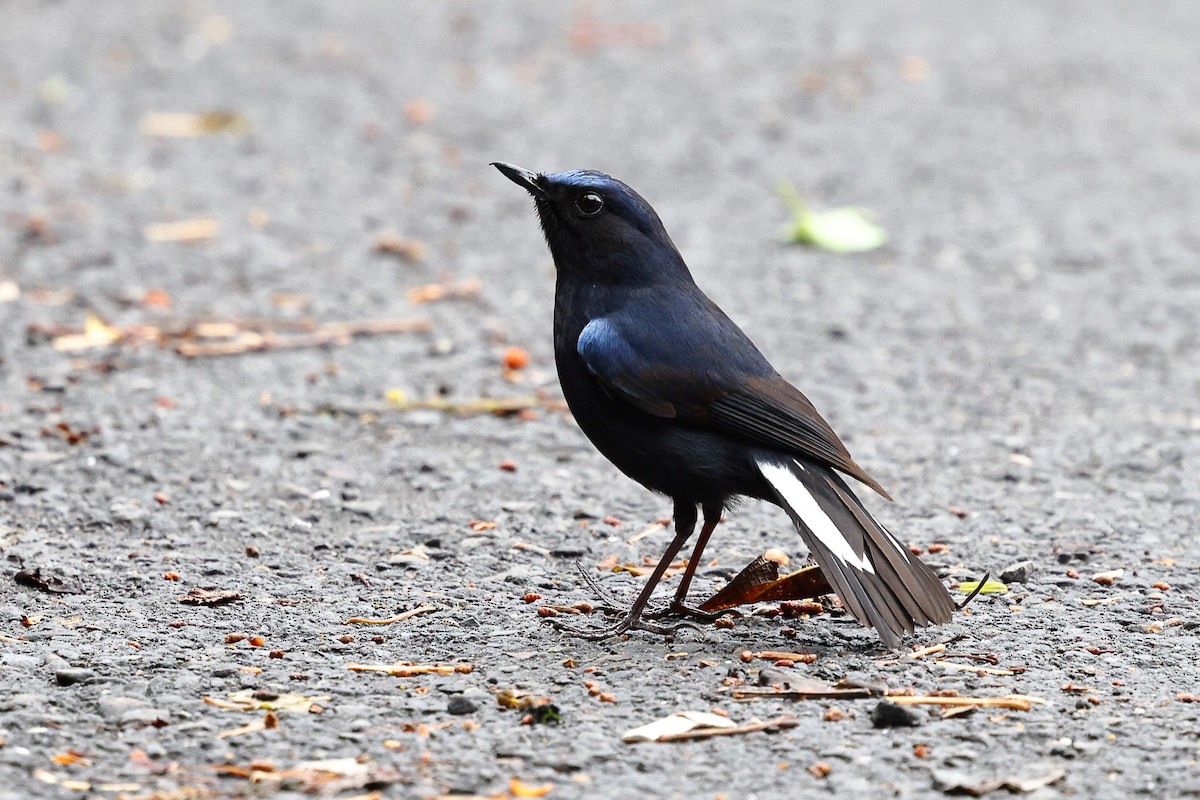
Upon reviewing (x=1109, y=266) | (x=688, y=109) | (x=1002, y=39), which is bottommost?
(x=1109, y=266)

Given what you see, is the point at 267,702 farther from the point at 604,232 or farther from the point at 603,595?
the point at 604,232

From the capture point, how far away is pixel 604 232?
4.83 m

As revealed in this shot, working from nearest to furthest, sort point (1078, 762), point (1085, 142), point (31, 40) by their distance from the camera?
point (1078, 762)
point (1085, 142)
point (31, 40)

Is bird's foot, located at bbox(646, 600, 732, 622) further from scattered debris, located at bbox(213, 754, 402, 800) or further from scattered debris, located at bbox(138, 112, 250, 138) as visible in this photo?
scattered debris, located at bbox(138, 112, 250, 138)

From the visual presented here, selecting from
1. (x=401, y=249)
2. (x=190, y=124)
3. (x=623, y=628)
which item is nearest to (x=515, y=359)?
(x=401, y=249)

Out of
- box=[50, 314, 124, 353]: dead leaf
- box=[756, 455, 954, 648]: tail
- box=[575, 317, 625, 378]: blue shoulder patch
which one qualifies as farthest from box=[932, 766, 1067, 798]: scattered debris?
box=[50, 314, 124, 353]: dead leaf

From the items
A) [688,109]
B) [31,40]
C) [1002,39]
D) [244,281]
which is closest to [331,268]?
[244,281]

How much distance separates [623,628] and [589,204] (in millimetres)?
1326

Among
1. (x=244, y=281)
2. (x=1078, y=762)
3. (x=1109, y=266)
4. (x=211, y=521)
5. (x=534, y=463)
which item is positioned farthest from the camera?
(x=1109, y=266)

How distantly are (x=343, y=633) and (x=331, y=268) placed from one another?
444 centimetres

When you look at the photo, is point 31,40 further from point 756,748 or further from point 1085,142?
point 756,748

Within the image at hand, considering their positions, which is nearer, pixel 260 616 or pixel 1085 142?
pixel 260 616

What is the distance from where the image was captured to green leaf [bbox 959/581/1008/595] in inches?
188

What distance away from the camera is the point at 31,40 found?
12.4 meters
